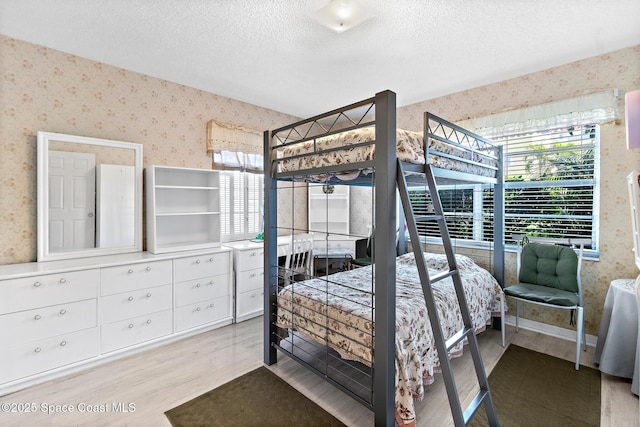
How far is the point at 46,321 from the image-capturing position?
2.21 m

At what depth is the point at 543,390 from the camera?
2.13m

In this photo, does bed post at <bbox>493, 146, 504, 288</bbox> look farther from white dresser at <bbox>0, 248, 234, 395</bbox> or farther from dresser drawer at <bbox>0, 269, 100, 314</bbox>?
dresser drawer at <bbox>0, 269, 100, 314</bbox>

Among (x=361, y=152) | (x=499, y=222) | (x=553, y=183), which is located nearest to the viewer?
(x=361, y=152)

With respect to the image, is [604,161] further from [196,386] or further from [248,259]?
[196,386]

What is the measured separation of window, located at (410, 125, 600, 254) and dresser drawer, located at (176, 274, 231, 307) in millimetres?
2844

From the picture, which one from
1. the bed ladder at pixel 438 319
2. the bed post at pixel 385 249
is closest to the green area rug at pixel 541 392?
the bed ladder at pixel 438 319

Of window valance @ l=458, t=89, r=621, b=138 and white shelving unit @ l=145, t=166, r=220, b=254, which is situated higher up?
window valance @ l=458, t=89, r=621, b=138

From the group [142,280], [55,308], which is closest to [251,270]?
[142,280]

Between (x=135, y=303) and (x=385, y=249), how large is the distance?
2.30m

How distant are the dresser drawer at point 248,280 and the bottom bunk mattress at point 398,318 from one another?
948 mm

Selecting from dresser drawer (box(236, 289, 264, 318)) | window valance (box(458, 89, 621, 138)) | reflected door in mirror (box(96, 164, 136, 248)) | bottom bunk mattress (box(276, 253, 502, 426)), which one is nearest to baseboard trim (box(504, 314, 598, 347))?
bottom bunk mattress (box(276, 253, 502, 426))

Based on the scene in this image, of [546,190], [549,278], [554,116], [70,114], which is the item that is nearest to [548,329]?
[549,278]

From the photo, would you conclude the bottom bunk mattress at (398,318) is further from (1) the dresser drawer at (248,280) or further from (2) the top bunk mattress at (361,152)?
(1) the dresser drawer at (248,280)

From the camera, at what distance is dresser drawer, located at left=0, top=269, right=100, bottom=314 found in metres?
2.09
